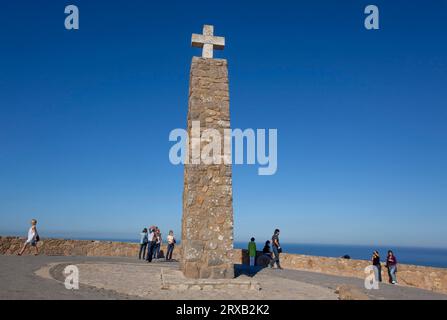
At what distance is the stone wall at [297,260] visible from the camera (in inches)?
516

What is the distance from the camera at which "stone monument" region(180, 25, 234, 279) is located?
10.7 meters

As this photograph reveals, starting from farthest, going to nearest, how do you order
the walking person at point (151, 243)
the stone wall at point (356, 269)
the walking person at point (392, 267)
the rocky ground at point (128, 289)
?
the walking person at point (151, 243) < the walking person at point (392, 267) < the stone wall at point (356, 269) < the rocky ground at point (128, 289)

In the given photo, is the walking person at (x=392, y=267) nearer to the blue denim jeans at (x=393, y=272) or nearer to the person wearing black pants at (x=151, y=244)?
the blue denim jeans at (x=393, y=272)

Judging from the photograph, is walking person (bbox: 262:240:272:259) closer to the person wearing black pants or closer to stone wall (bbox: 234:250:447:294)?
stone wall (bbox: 234:250:447:294)

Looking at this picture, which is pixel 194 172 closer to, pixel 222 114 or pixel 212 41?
pixel 222 114

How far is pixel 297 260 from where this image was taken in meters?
17.7

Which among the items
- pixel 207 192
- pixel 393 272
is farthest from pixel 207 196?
pixel 393 272

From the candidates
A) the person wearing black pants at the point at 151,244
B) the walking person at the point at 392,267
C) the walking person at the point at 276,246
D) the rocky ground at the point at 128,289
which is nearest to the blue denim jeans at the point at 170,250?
the person wearing black pants at the point at 151,244

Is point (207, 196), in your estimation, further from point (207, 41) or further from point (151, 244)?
point (151, 244)

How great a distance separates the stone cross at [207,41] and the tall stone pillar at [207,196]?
34 centimetres

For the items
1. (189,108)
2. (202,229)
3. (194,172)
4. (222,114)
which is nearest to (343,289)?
(202,229)

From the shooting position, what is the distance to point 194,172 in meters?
Answer: 11.1

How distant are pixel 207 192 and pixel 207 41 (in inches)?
187
